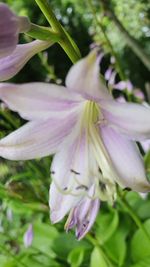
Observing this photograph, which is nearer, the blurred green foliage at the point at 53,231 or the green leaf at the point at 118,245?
the blurred green foliage at the point at 53,231

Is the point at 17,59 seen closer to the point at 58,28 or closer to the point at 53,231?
the point at 58,28

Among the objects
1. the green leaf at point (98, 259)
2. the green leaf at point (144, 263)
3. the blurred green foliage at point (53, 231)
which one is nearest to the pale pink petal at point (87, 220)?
the blurred green foliage at point (53, 231)

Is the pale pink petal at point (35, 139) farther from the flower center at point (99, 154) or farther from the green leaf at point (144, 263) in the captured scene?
the green leaf at point (144, 263)

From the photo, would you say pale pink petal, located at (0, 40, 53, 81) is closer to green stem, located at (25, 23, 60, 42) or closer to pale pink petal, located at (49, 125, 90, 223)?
green stem, located at (25, 23, 60, 42)

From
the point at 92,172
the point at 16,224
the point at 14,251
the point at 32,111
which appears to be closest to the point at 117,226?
the point at 14,251

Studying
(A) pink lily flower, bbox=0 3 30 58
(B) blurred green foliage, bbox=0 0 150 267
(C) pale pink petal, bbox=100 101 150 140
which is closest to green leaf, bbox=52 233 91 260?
(B) blurred green foliage, bbox=0 0 150 267

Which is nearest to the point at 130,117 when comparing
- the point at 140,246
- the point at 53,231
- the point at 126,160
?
the point at 126,160
